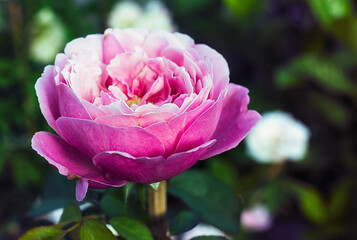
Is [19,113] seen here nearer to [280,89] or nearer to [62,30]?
[62,30]

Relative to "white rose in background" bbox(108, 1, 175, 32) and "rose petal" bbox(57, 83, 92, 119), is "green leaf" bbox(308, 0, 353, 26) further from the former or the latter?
"rose petal" bbox(57, 83, 92, 119)

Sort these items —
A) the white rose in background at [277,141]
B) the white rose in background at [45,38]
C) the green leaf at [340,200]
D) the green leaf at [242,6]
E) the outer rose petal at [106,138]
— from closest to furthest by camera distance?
1. the outer rose petal at [106,138]
2. the white rose in background at [45,38]
3. the white rose in background at [277,141]
4. the green leaf at [340,200]
5. the green leaf at [242,6]

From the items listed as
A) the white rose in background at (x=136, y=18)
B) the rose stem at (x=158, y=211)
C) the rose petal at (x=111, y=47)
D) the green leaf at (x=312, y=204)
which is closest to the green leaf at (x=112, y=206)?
the rose stem at (x=158, y=211)

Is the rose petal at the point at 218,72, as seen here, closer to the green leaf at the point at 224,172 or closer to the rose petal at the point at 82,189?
the rose petal at the point at 82,189

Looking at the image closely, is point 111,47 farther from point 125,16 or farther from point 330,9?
point 330,9

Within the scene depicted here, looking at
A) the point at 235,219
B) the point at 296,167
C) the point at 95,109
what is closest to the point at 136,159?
the point at 95,109
